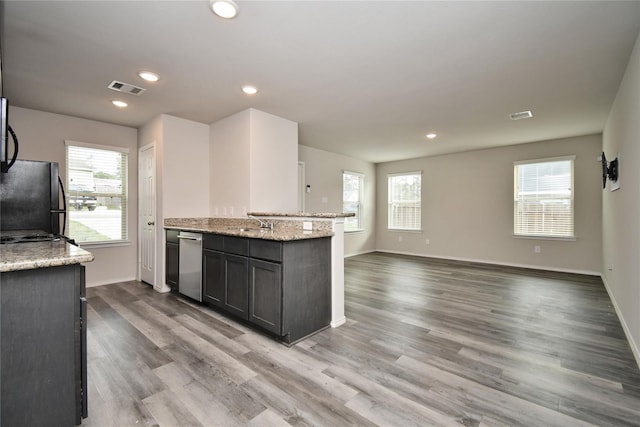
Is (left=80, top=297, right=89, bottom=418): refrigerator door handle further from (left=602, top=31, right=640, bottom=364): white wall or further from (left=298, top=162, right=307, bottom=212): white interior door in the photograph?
(left=298, top=162, right=307, bottom=212): white interior door

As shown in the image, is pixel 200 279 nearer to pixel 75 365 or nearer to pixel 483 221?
pixel 75 365

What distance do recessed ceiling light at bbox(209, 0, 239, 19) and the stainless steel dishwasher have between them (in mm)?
2266

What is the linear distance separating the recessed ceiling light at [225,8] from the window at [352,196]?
514 cm

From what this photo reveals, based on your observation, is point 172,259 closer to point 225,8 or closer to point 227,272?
point 227,272

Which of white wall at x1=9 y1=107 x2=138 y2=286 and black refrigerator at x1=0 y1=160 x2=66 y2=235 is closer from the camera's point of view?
black refrigerator at x1=0 y1=160 x2=66 y2=235

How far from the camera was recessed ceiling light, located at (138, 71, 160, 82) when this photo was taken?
2.80 meters

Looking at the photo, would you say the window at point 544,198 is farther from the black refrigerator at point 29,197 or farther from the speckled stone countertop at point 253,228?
the black refrigerator at point 29,197

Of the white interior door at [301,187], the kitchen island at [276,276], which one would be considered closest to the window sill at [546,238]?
the white interior door at [301,187]

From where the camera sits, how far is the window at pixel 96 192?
4.11 meters

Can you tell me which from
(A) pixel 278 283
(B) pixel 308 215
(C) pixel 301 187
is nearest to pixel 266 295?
(A) pixel 278 283

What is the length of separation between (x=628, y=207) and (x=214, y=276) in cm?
397

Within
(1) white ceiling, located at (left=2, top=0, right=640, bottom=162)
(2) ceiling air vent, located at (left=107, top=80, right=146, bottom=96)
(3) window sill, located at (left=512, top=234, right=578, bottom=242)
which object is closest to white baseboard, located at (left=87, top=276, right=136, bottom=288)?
(1) white ceiling, located at (left=2, top=0, right=640, bottom=162)

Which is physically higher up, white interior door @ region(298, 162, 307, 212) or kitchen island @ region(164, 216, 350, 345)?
white interior door @ region(298, 162, 307, 212)

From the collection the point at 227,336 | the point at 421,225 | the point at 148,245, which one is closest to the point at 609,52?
the point at 227,336
